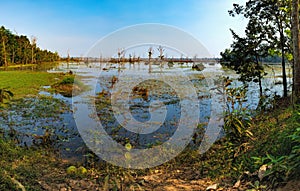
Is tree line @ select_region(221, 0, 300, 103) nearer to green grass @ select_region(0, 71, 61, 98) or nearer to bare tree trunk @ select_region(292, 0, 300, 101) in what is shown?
bare tree trunk @ select_region(292, 0, 300, 101)

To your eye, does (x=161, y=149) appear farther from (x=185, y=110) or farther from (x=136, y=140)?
(x=185, y=110)

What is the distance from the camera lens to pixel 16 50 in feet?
110

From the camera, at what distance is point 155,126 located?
647 centimetres

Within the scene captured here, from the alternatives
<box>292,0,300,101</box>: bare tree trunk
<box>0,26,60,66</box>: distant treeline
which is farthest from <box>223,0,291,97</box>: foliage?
<box>0,26,60,66</box>: distant treeline

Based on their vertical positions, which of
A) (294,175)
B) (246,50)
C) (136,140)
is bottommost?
(136,140)

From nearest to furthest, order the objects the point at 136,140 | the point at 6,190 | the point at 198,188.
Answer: the point at 6,190
the point at 198,188
the point at 136,140

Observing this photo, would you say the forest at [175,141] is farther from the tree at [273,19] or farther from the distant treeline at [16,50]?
the distant treeline at [16,50]

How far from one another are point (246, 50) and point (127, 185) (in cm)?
765

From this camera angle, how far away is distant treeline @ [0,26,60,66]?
29.2 m

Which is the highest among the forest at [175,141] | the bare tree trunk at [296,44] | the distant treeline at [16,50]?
the distant treeline at [16,50]

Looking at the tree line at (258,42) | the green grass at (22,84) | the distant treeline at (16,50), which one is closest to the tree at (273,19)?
the tree line at (258,42)

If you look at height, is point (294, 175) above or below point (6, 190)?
above

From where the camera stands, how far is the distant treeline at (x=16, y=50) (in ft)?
95.7

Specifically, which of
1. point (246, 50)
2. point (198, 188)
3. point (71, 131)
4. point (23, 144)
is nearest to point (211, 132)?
point (198, 188)
